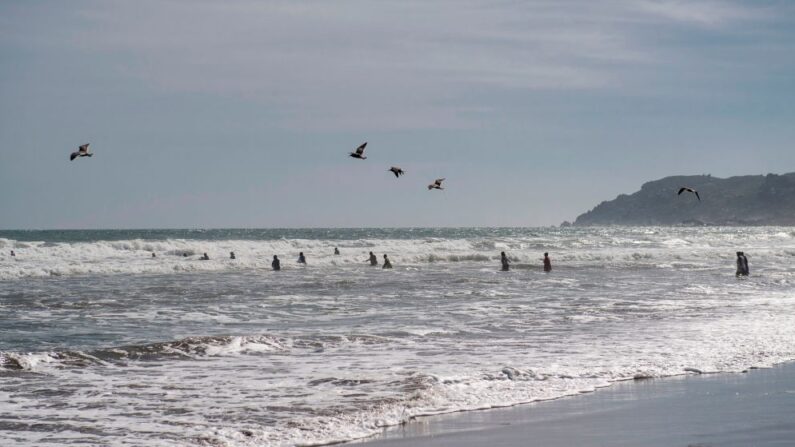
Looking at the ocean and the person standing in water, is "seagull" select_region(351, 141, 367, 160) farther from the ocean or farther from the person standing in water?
the person standing in water

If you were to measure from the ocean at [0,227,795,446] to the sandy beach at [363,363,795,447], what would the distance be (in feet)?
1.53

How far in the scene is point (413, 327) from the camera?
1938cm

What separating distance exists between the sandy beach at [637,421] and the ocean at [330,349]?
0.47 m

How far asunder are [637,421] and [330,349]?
23.0 ft

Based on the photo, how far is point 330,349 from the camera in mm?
15945

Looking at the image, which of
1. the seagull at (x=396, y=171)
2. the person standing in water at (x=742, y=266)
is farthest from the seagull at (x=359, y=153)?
the person standing in water at (x=742, y=266)

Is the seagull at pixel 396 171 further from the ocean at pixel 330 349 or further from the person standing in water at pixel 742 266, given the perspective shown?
the person standing in water at pixel 742 266

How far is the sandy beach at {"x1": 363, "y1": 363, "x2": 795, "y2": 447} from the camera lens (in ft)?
29.8

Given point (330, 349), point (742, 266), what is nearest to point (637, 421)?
point (330, 349)

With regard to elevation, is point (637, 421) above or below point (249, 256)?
above

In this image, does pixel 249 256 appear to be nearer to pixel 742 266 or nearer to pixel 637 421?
pixel 742 266

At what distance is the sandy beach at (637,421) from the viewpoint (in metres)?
9.08

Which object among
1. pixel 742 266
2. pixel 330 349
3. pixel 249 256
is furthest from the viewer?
pixel 249 256

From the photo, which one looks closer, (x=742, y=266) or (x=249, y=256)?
(x=742, y=266)
